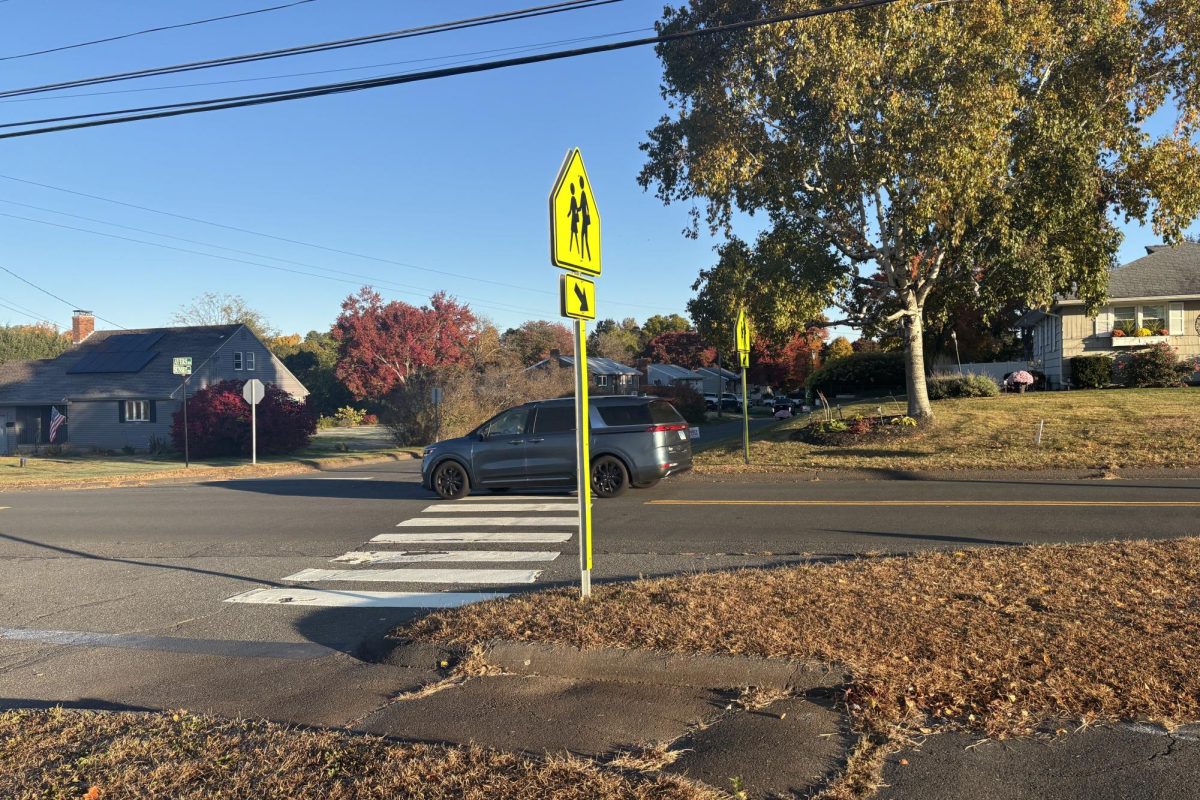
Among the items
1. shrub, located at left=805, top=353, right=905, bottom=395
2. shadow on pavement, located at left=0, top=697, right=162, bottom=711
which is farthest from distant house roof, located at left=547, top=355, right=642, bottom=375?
shadow on pavement, located at left=0, top=697, right=162, bottom=711

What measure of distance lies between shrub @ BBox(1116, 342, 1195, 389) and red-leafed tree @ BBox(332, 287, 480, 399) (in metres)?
33.6

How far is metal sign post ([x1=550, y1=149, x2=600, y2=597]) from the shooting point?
6504 mm

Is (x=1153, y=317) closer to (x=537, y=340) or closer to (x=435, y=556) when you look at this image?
(x=435, y=556)

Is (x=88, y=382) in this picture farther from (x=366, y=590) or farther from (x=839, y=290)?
(x=366, y=590)

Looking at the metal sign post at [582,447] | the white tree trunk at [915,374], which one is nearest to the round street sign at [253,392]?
the white tree trunk at [915,374]

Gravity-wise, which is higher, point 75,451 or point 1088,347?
point 1088,347

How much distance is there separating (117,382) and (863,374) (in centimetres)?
3429

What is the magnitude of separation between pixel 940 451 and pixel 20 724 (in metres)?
16.1

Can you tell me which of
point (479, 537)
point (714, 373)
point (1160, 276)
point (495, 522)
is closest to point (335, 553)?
point (479, 537)

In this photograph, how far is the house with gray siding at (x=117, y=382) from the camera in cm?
4109

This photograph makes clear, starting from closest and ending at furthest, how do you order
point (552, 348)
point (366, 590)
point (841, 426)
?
point (366, 590) → point (841, 426) → point (552, 348)

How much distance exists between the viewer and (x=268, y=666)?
6.24 m

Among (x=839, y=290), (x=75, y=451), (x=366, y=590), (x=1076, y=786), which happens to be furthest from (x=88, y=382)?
(x=1076, y=786)

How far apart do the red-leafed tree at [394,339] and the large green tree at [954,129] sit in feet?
109
